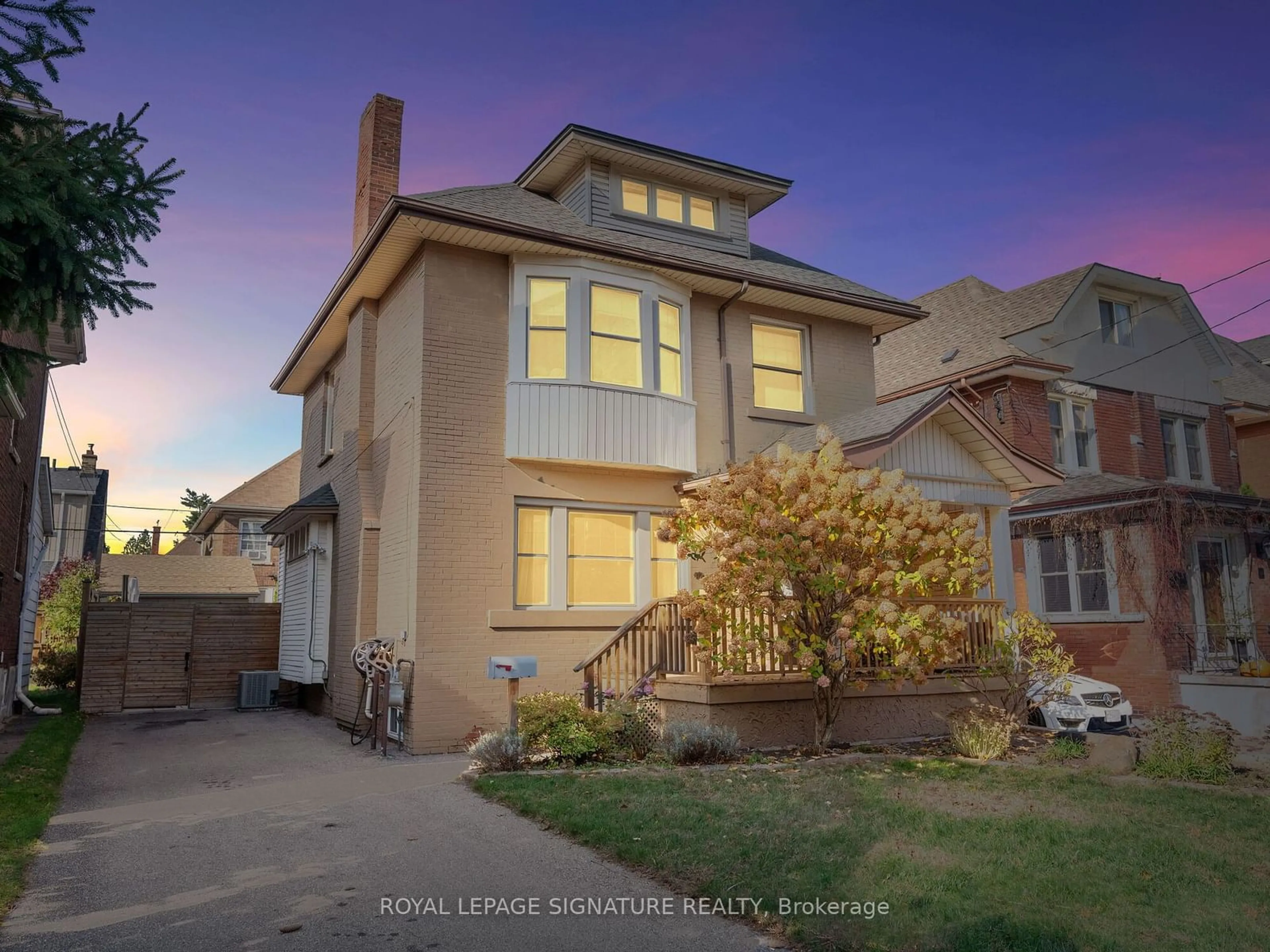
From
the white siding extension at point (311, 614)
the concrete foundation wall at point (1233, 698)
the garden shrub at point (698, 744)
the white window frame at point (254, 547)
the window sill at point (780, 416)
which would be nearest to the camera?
the garden shrub at point (698, 744)

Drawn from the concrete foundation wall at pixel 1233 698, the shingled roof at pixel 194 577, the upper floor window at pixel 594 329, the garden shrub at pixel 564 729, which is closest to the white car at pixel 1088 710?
the concrete foundation wall at pixel 1233 698

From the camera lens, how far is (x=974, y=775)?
917 centimetres

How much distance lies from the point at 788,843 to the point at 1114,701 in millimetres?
9937

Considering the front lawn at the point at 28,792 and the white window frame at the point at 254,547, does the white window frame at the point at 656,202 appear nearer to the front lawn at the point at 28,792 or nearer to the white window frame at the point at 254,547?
the front lawn at the point at 28,792

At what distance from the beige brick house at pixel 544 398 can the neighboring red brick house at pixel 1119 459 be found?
523 cm

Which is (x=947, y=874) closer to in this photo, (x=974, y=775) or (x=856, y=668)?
(x=974, y=775)

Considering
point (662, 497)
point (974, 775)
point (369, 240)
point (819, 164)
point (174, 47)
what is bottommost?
point (974, 775)

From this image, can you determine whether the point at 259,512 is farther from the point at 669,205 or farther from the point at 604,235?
the point at 604,235

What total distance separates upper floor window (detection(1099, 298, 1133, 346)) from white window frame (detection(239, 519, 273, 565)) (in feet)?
100

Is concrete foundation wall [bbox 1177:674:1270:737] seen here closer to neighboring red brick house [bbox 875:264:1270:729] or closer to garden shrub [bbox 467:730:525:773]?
neighboring red brick house [bbox 875:264:1270:729]

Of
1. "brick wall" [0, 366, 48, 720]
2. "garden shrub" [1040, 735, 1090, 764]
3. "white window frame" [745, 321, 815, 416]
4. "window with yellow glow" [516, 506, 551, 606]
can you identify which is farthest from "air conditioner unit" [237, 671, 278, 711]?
"garden shrub" [1040, 735, 1090, 764]

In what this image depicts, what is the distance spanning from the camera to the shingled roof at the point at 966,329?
68.5 ft

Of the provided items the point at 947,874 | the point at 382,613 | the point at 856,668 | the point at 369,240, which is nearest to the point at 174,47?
the point at 369,240

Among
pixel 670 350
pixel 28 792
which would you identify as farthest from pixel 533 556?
pixel 28 792
